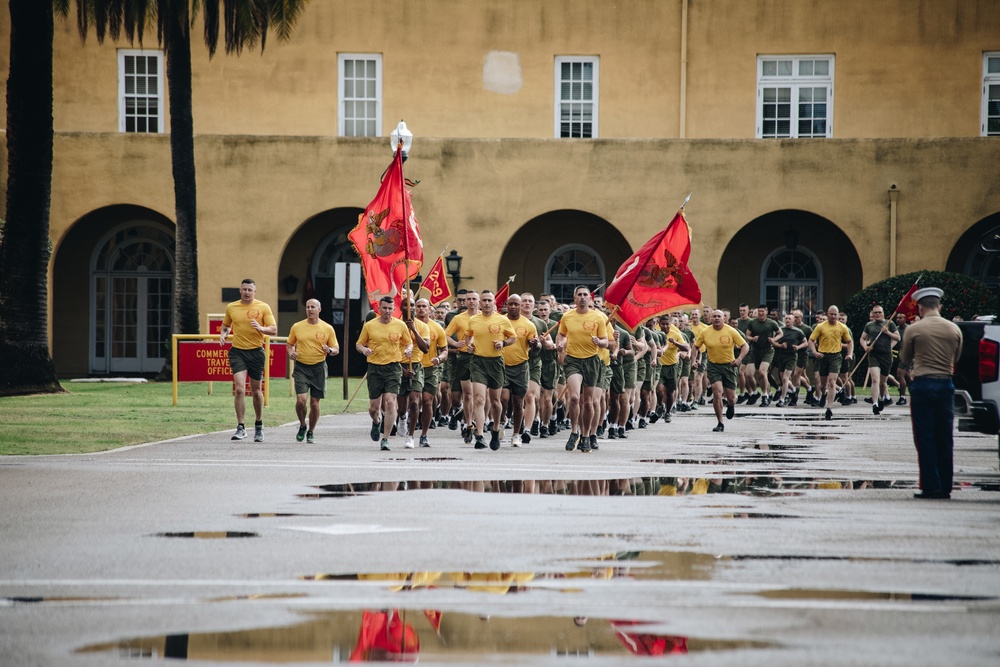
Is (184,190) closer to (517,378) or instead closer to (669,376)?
(669,376)

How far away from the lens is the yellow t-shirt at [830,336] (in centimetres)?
2748

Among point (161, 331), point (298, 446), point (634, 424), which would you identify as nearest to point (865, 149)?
point (634, 424)

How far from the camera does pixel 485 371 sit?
18.3 m

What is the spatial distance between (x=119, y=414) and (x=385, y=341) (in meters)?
6.12

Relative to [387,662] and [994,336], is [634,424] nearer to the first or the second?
[994,336]

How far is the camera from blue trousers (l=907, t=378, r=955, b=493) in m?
12.3

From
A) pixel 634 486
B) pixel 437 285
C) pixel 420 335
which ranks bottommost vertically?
pixel 634 486

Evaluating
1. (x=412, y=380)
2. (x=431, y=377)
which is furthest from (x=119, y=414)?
(x=412, y=380)

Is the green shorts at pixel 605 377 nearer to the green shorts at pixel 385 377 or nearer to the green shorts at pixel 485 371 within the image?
the green shorts at pixel 485 371

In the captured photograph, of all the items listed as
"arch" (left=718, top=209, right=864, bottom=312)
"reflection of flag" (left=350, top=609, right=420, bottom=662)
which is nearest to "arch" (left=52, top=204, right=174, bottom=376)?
"arch" (left=718, top=209, right=864, bottom=312)

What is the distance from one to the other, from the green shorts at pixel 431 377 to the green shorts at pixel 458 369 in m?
0.38

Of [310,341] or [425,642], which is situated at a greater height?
[310,341]

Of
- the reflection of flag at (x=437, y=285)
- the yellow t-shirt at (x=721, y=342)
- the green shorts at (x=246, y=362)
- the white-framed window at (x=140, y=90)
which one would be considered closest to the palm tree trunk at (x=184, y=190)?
the white-framed window at (x=140, y=90)

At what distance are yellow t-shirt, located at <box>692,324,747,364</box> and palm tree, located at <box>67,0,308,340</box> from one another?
494 inches
